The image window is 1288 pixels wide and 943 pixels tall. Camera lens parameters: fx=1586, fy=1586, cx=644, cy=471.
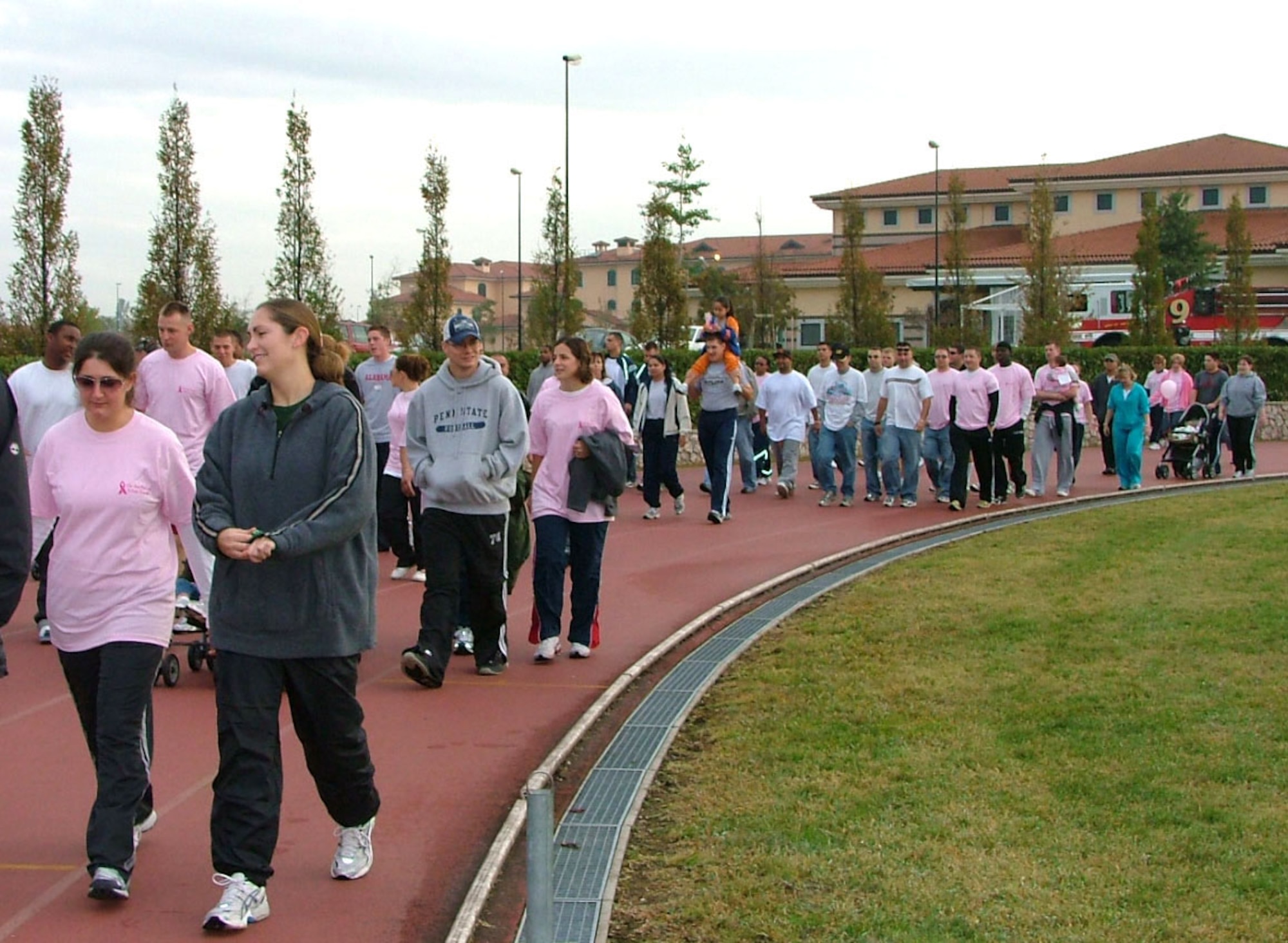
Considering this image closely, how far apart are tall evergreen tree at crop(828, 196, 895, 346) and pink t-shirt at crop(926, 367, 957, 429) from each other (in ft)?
99.8

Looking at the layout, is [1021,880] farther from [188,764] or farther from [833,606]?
[833,606]

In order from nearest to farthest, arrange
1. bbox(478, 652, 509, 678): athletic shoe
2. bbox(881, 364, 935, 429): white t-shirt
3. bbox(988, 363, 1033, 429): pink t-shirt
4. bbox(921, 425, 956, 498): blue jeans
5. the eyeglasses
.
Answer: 1. the eyeglasses
2. bbox(478, 652, 509, 678): athletic shoe
3. bbox(881, 364, 935, 429): white t-shirt
4. bbox(988, 363, 1033, 429): pink t-shirt
5. bbox(921, 425, 956, 498): blue jeans

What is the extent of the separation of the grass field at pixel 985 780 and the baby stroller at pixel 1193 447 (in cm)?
1154

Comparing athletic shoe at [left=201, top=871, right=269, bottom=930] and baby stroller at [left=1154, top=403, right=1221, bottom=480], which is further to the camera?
baby stroller at [left=1154, top=403, right=1221, bottom=480]

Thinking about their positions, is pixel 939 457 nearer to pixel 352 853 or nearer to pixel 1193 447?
pixel 1193 447

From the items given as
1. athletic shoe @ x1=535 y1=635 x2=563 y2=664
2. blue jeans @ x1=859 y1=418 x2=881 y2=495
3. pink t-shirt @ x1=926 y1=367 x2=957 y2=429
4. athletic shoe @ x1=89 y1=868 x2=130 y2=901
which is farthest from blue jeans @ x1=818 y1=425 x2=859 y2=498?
athletic shoe @ x1=89 y1=868 x2=130 y2=901

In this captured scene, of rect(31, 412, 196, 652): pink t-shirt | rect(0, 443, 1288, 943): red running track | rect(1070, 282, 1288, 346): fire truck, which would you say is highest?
rect(1070, 282, 1288, 346): fire truck

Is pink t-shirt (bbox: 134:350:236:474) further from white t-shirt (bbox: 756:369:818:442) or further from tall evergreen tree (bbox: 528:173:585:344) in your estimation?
tall evergreen tree (bbox: 528:173:585:344)

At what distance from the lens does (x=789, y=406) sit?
19.8 m

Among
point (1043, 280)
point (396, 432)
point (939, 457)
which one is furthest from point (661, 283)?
point (396, 432)

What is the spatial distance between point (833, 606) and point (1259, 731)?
4.27 metres

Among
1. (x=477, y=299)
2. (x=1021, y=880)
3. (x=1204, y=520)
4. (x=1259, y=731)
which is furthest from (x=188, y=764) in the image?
(x=477, y=299)

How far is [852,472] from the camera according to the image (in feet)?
63.3

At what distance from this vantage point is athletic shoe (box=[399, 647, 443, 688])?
8469 mm
